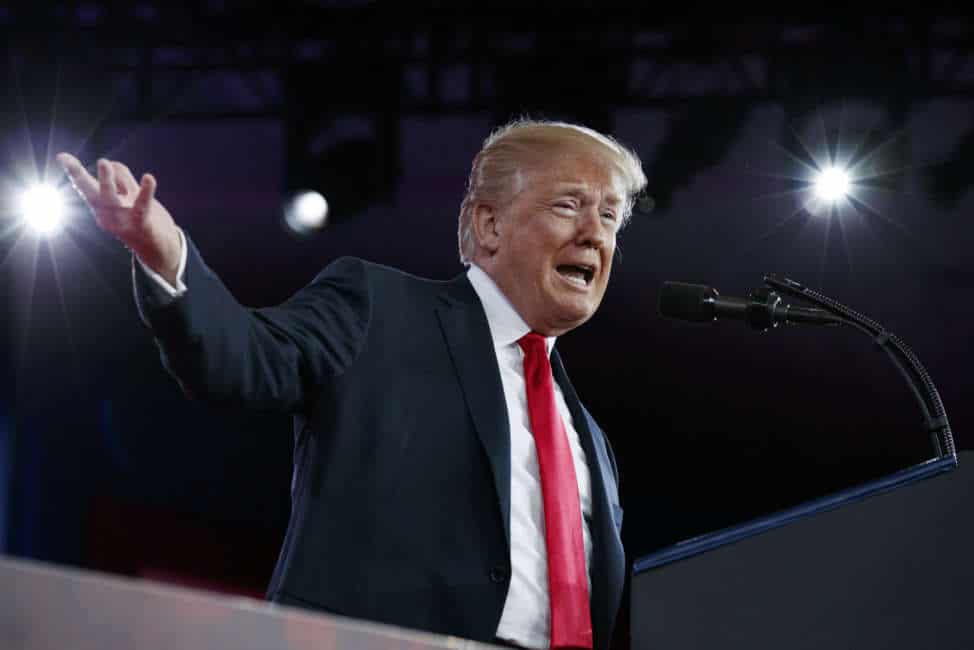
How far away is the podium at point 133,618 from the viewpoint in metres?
0.26

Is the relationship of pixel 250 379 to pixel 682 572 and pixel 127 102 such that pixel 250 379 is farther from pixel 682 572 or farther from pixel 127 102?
pixel 127 102

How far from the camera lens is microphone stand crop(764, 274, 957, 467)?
1038 mm

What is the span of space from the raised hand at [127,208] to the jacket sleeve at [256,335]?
0.12ft

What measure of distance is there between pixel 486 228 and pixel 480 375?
0.35m

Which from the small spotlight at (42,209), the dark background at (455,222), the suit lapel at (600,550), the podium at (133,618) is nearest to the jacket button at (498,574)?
the suit lapel at (600,550)

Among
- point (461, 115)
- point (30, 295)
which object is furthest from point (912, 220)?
point (30, 295)

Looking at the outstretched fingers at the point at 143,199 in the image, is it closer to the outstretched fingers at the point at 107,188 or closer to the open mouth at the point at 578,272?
the outstretched fingers at the point at 107,188

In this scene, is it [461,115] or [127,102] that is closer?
[461,115]

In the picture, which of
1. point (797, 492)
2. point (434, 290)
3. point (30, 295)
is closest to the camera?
point (434, 290)

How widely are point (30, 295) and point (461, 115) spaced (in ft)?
5.85

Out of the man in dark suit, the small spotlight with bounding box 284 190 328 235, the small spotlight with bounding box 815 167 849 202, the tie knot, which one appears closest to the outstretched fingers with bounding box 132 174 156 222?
the man in dark suit

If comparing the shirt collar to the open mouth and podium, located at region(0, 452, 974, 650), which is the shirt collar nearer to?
the open mouth

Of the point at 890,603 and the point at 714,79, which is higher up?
the point at 714,79

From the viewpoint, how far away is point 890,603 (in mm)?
747
